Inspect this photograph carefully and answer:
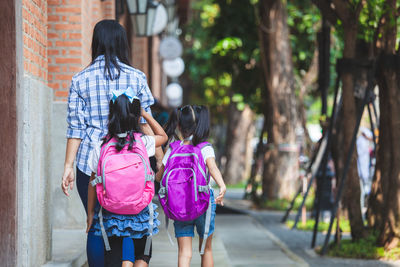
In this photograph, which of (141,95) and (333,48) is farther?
(333,48)

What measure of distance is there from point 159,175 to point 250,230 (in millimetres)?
6312

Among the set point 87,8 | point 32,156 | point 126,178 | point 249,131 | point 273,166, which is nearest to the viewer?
point 126,178

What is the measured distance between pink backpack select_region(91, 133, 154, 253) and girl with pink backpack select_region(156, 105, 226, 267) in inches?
33.8

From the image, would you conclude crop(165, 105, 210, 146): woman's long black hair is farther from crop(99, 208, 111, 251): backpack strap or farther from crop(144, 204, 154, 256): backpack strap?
crop(99, 208, 111, 251): backpack strap

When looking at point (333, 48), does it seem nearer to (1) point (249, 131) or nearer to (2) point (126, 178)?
(1) point (249, 131)

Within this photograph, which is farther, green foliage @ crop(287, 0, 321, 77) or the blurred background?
green foliage @ crop(287, 0, 321, 77)

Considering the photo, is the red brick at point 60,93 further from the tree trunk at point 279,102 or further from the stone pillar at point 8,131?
the tree trunk at point 279,102

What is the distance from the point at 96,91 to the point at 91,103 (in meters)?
0.08

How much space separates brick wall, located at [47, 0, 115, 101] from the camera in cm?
799

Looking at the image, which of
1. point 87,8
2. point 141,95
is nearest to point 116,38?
point 141,95

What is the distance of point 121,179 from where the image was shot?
13.7 feet

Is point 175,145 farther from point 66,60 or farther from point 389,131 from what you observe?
point 389,131

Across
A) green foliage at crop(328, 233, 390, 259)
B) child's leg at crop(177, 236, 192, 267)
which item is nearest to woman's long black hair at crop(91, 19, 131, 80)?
child's leg at crop(177, 236, 192, 267)

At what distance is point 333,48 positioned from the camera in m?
20.8
